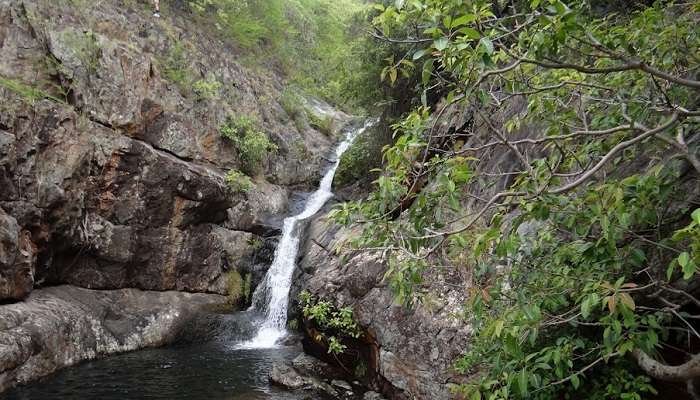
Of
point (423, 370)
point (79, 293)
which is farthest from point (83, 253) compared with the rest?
point (423, 370)

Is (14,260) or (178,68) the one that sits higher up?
(178,68)

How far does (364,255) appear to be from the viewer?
10367 millimetres

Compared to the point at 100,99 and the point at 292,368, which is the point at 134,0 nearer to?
the point at 100,99

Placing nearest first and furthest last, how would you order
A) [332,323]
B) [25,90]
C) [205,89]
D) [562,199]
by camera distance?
[562,199], [332,323], [25,90], [205,89]

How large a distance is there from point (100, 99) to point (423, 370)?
1153 cm

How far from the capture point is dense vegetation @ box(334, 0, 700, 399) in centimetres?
293

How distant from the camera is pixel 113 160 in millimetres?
12789

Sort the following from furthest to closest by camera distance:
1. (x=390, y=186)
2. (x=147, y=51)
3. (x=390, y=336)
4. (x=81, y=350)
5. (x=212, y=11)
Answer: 1. (x=212, y=11)
2. (x=147, y=51)
3. (x=81, y=350)
4. (x=390, y=336)
5. (x=390, y=186)

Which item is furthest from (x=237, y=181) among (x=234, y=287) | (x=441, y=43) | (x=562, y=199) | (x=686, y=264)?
(x=686, y=264)

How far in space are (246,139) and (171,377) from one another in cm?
962

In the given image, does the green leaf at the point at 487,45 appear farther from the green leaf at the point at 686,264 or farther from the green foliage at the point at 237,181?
the green foliage at the point at 237,181

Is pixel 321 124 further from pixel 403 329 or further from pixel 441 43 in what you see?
pixel 441 43

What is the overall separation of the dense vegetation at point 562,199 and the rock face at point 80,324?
28.3 feet

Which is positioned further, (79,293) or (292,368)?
(79,293)
